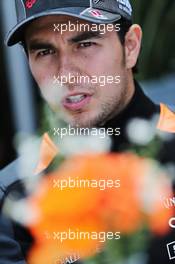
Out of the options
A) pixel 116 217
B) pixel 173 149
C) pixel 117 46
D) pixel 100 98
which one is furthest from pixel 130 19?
pixel 116 217

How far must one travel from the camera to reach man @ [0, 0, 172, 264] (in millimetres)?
1940

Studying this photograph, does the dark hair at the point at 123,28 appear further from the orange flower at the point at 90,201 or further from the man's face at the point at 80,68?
the orange flower at the point at 90,201

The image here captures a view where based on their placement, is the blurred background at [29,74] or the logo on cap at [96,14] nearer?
the logo on cap at [96,14]

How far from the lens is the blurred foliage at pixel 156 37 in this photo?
2039 mm

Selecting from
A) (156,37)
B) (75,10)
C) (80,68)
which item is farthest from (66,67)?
(156,37)

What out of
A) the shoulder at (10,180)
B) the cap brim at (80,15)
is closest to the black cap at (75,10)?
the cap brim at (80,15)

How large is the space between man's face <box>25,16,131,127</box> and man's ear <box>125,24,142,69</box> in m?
0.02

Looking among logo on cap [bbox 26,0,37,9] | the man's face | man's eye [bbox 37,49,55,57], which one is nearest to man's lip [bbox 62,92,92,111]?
the man's face

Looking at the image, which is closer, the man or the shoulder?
the man

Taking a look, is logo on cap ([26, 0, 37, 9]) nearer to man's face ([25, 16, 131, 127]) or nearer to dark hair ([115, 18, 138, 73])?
man's face ([25, 16, 131, 127])

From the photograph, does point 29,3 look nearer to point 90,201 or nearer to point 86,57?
point 86,57

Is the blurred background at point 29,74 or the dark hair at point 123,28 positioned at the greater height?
the dark hair at point 123,28

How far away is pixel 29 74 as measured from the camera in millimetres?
2053

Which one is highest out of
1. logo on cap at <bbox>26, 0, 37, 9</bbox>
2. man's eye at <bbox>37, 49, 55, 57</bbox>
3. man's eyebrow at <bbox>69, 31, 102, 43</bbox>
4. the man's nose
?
logo on cap at <bbox>26, 0, 37, 9</bbox>
